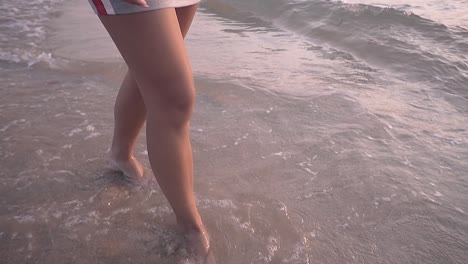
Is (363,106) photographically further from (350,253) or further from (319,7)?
(319,7)

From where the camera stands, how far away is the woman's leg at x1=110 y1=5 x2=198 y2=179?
1.83m

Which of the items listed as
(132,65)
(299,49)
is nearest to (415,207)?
(132,65)

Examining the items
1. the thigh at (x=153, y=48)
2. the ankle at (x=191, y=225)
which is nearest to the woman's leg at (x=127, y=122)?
the thigh at (x=153, y=48)

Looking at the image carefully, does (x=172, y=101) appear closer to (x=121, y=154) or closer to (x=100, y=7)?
(x=100, y=7)

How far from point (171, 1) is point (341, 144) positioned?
1602 mm

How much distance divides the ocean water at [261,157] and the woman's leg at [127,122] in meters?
0.10

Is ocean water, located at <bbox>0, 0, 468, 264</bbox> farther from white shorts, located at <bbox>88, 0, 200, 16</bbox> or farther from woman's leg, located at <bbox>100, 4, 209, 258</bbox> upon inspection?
white shorts, located at <bbox>88, 0, 200, 16</bbox>

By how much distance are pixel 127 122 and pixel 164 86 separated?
646mm

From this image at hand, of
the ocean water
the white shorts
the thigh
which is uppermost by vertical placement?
the white shorts

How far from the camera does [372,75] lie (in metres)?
3.96

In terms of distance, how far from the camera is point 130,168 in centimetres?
206

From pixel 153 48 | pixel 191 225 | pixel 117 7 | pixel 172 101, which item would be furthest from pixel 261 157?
pixel 117 7

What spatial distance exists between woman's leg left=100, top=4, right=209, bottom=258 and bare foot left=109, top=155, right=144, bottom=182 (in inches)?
22.3

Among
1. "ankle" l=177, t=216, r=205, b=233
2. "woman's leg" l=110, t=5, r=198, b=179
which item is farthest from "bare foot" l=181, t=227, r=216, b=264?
"woman's leg" l=110, t=5, r=198, b=179
